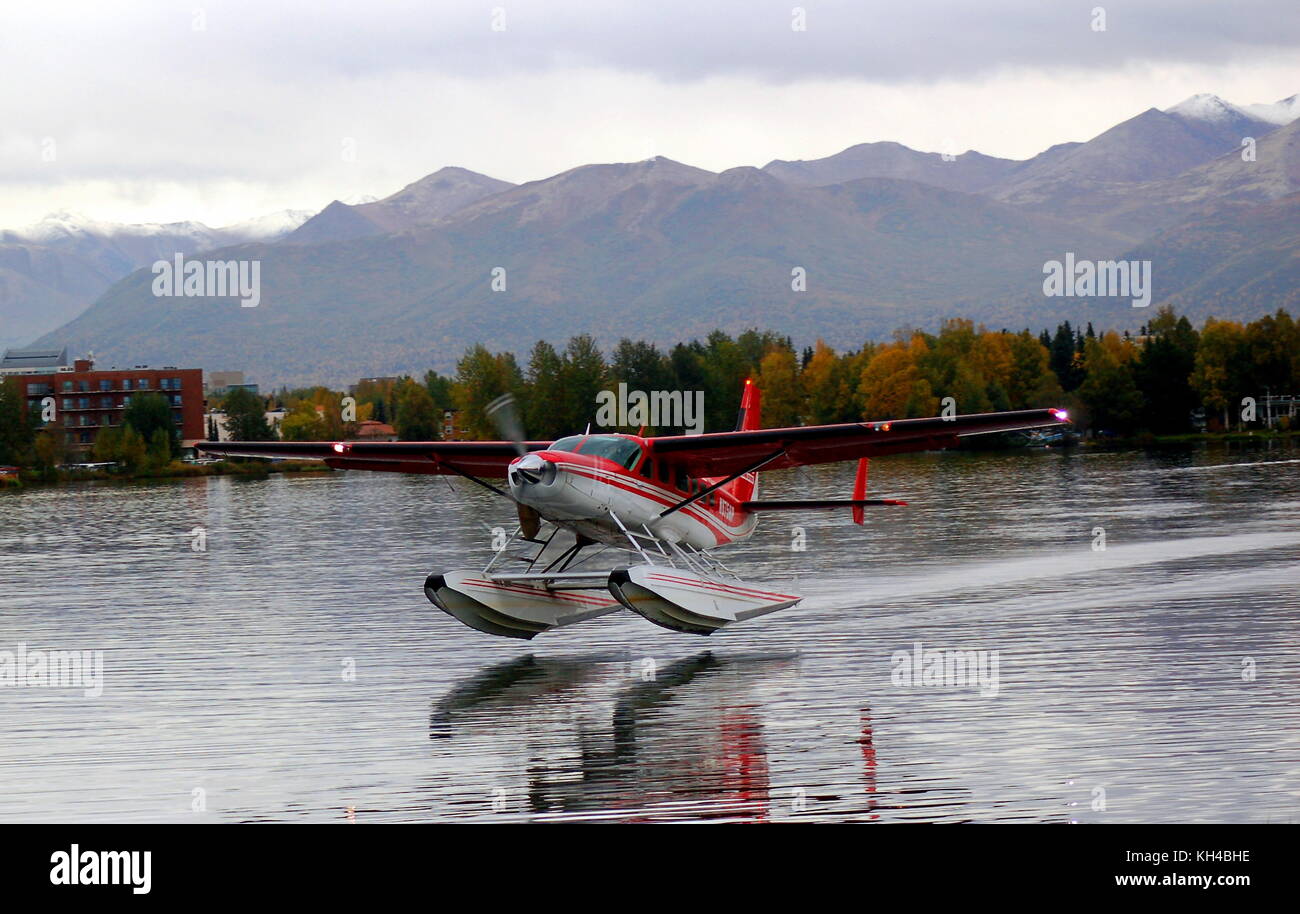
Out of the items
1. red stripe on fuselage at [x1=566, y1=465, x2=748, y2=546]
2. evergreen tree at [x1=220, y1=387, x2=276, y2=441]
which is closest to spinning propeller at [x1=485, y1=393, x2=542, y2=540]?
red stripe on fuselage at [x1=566, y1=465, x2=748, y2=546]

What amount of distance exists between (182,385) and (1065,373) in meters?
98.8

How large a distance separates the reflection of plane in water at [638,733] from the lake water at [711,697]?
0.15 ft

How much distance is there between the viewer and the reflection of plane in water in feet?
34.8

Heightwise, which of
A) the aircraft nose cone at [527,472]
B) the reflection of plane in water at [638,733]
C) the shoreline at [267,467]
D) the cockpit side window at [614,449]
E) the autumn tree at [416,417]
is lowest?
the reflection of plane in water at [638,733]

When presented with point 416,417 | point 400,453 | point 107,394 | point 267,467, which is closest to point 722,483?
point 400,453

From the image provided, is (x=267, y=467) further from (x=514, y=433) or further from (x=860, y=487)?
(x=514, y=433)

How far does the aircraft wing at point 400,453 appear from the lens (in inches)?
792

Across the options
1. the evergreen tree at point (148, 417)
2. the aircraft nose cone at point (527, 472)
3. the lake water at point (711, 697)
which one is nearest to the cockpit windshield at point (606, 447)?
the aircraft nose cone at point (527, 472)

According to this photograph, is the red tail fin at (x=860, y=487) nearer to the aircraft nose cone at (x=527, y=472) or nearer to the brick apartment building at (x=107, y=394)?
the aircraft nose cone at (x=527, y=472)

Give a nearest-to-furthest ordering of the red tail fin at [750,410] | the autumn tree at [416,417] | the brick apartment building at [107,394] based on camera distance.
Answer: the red tail fin at [750,410] → the autumn tree at [416,417] → the brick apartment building at [107,394]

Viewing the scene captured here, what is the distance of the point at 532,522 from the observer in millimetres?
19016

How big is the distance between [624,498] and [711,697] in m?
3.83

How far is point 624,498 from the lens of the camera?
58.6 ft
